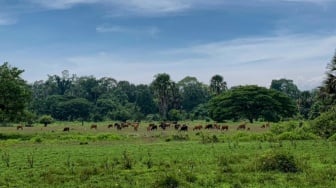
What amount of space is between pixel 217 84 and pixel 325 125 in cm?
8708

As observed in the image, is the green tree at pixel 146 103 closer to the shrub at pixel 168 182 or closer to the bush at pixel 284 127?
the bush at pixel 284 127

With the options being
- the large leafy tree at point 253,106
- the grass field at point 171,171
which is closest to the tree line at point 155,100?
the large leafy tree at point 253,106

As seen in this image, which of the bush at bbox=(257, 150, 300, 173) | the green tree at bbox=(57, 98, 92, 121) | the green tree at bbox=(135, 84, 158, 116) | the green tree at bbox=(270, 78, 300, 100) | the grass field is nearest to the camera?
the grass field

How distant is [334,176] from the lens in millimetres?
15531

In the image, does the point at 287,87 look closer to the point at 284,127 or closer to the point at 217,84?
the point at 217,84

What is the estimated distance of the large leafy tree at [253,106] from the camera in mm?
86000

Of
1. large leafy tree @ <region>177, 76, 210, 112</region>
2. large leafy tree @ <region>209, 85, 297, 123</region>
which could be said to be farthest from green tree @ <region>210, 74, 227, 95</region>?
large leafy tree @ <region>209, 85, 297, 123</region>

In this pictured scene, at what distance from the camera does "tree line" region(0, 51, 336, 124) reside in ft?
149

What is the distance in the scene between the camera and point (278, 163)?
1750 centimetres

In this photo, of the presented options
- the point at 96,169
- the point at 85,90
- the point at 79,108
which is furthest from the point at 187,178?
the point at 85,90

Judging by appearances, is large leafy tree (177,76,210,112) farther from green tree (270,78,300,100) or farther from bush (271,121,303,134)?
bush (271,121,303,134)

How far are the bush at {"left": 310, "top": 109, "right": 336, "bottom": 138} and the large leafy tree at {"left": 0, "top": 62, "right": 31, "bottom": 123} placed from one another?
27415 mm

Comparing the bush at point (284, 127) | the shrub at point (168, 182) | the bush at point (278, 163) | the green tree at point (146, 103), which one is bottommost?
the shrub at point (168, 182)

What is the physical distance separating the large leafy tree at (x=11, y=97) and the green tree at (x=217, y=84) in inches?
3102
